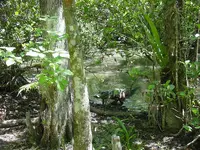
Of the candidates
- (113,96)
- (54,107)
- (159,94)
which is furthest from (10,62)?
(113,96)

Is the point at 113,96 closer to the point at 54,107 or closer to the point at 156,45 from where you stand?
the point at 156,45

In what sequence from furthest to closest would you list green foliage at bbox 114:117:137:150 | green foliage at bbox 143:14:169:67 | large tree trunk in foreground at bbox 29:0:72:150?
green foliage at bbox 143:14:169:67, green foliage at bbox 114:117:137:150, large tree trunk in foreground at bbox 29:0:72:150

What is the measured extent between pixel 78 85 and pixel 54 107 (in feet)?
4.31

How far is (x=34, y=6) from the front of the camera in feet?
24.1

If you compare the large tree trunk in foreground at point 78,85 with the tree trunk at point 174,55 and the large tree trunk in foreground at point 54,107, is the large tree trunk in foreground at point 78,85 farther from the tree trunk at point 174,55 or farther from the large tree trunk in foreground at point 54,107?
the tree trunk at point 174,55

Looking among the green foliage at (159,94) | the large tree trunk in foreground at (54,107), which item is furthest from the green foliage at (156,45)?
the large tree trunk in foreground at (54,107)

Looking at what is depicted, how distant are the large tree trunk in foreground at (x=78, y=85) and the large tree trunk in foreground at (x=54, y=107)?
97cm

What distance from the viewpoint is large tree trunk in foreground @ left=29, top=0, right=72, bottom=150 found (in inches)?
173

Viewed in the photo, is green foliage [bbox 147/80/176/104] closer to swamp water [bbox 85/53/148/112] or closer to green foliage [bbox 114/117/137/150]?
green foliage [bbox 114/117/137/150]

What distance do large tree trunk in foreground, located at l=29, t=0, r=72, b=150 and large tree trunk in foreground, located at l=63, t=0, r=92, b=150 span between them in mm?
974

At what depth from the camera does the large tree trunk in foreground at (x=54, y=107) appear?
4.38 m

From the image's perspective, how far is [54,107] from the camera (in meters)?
4.38

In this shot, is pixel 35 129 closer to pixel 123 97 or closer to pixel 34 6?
pixel 123 97

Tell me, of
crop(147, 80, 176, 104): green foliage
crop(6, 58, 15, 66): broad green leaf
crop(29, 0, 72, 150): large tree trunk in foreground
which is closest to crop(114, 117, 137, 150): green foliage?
crop(147, 80, 176, 104): green foliage
